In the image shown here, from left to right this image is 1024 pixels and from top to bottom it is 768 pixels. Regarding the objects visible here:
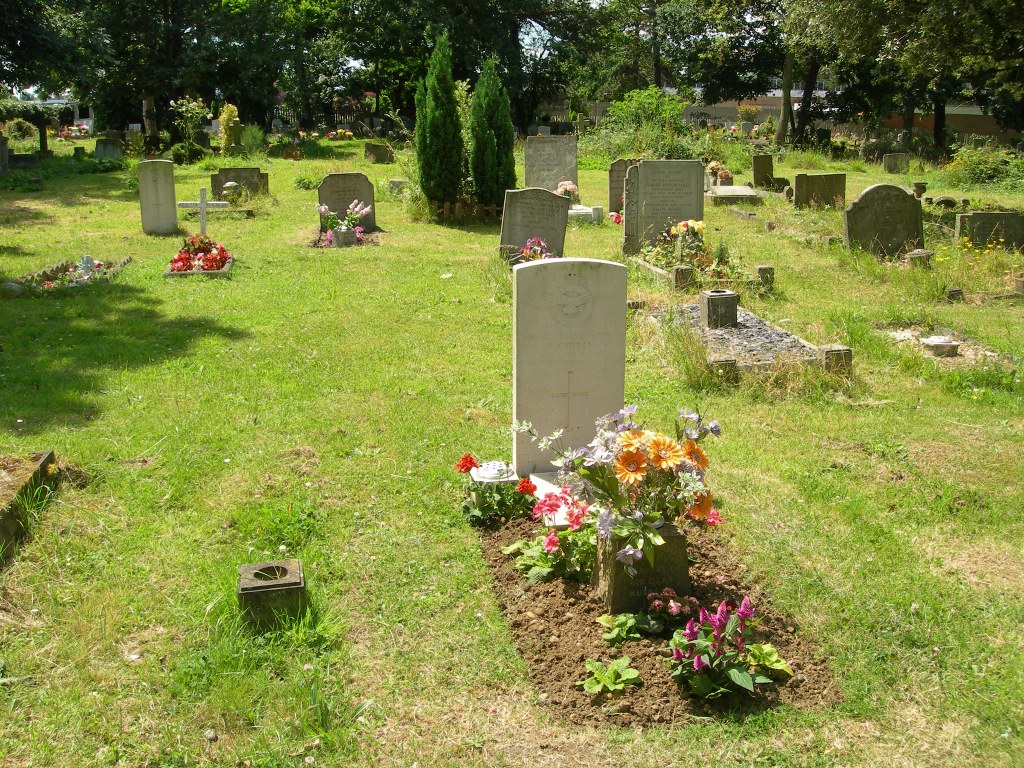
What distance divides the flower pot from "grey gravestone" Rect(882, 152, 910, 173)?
18.3m

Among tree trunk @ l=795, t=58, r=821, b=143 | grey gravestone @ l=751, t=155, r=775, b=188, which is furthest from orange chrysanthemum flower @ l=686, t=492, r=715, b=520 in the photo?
tree trunk @ l=795, t=58, r=821, b=143

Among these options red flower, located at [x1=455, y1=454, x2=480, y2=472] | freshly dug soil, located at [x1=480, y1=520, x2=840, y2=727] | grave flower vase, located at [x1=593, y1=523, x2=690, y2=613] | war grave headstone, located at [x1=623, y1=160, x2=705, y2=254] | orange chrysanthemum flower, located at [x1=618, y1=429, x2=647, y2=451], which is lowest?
freshly dug soil, located at [x1=480, y1=520, x2=840, y2=727]

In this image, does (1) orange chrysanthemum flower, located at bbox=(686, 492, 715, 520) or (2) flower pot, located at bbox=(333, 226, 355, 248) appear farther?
(2) flower pot, located at bbox=(333, 226, 355, 248)

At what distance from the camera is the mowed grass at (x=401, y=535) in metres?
3.69

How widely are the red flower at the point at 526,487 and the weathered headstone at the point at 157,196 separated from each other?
12061 mm

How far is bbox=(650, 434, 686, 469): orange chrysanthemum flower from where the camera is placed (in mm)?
4168

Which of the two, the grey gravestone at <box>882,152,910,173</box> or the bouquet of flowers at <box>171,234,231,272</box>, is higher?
the grey gravestone at <box>882,152,910,173</box>

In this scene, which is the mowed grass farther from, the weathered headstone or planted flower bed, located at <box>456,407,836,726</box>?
the weathered headstone

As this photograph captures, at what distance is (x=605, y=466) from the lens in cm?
436

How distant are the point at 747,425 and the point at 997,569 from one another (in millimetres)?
2401

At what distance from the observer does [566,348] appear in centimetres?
558

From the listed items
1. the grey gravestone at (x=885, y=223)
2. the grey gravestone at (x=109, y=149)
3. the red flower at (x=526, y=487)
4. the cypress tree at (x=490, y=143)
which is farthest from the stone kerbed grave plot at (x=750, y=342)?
the grey gravestone at (x=109, y=149)

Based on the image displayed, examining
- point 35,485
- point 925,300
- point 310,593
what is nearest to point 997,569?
point 310,593

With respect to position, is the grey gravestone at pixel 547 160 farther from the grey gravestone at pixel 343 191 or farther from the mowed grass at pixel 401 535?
the mowed grass at pixel 401 535
